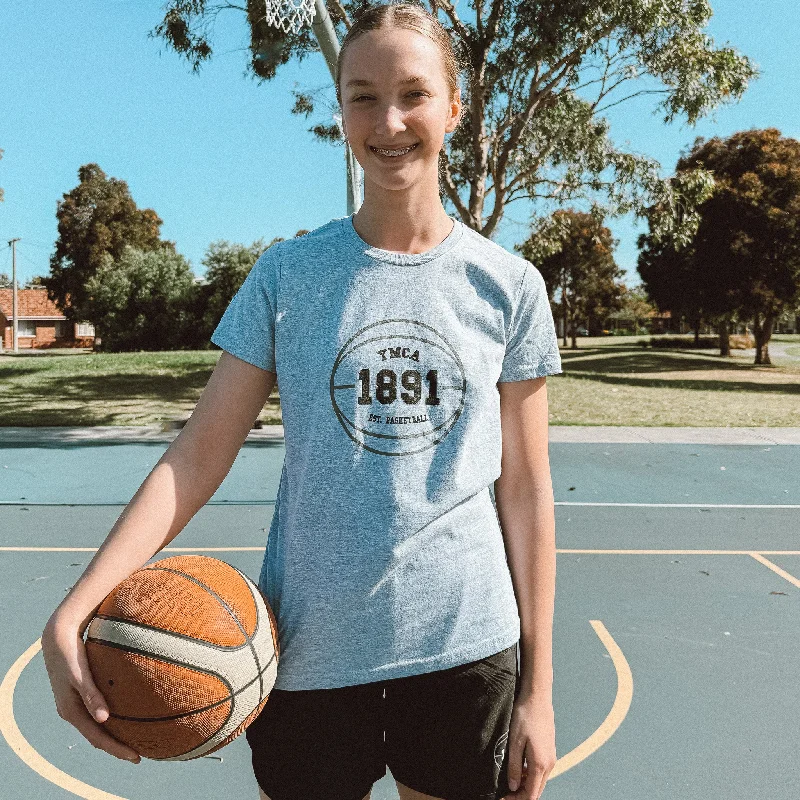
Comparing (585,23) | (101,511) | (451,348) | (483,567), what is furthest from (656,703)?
(585,23)

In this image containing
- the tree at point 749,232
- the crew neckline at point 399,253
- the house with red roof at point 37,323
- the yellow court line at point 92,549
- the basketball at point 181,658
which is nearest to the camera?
the basketball at point 181,658

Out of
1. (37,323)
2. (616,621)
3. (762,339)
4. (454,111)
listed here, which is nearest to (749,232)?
(762,339)

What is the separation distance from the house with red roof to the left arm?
57968 millimetres

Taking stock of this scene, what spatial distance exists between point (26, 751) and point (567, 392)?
60.0ft

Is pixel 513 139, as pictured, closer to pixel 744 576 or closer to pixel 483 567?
pixel 744 576

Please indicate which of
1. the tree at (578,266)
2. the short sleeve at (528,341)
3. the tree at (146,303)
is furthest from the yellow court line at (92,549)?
the tree at (578,266)

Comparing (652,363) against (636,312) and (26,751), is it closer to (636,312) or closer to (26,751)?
(26,751)

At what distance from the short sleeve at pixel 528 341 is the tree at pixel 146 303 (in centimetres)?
3758

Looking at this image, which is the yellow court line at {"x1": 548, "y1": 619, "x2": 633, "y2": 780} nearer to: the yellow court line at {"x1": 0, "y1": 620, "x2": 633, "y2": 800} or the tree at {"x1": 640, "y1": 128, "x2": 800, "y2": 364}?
the yellow court line at {"x1": 0, "y1": 620, "x2": 633, "y2": 800}

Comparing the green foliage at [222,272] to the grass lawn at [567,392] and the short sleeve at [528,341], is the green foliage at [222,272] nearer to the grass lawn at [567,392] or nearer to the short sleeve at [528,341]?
the grass lawn at [567,392]

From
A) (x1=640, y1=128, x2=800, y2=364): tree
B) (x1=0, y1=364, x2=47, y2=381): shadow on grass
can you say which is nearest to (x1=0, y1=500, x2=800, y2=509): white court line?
(x1=0, y1=364, x2=47, y2=381): shadow on grass

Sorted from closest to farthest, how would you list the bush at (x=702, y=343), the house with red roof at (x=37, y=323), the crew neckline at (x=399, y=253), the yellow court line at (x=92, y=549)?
1. the crew neckline at (x=399, y=253)
2. the yellow court line at (x=92, y=549)
3. the bush at (x=702, y=343)
4. the house with red roof at (x=37, y=323)

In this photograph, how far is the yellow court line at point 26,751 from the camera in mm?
3119

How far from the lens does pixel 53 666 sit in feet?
4.14
